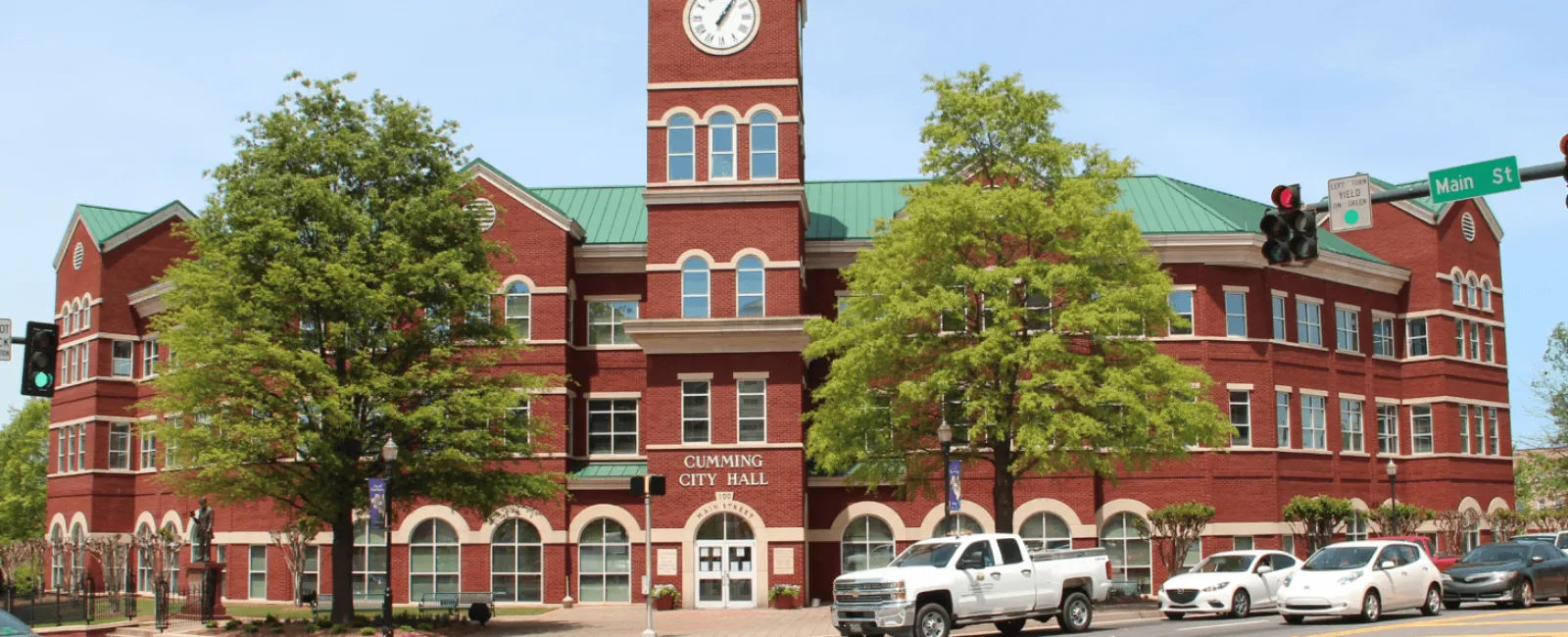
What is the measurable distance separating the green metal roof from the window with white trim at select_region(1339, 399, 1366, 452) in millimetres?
22177

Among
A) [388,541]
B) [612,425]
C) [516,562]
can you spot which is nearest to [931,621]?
[388,541]

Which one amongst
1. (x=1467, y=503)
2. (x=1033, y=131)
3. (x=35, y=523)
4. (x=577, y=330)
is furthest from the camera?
A: (x=35, y=523)

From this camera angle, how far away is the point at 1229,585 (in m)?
30.2

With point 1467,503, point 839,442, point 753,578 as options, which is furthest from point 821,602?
point 1467,503

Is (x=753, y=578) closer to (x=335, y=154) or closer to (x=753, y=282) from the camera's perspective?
(x=753, y=282)

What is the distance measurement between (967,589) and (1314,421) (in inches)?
976

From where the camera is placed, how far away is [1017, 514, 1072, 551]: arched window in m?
42.1

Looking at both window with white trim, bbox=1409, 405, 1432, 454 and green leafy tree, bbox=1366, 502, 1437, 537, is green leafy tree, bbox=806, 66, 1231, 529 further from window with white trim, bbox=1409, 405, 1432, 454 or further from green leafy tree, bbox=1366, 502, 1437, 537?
window with white trim, bbox=1409, 405, 1432, 454

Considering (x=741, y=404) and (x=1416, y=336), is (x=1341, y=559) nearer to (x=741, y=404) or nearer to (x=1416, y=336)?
(x=741, y=404)

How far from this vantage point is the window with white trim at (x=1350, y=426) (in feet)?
153

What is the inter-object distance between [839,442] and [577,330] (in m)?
13.0

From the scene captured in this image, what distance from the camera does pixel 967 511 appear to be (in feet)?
138

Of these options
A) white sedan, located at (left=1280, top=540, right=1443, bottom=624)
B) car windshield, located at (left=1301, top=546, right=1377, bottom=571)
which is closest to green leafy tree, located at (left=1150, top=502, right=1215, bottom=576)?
white sedan, located at (left=1280, top=540, right=1443, bottom=624)

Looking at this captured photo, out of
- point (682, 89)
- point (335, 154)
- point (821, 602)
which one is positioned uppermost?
point (682, 89)
